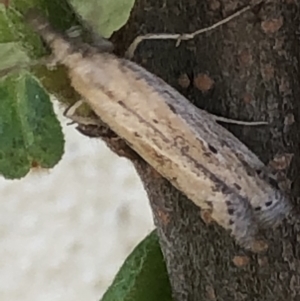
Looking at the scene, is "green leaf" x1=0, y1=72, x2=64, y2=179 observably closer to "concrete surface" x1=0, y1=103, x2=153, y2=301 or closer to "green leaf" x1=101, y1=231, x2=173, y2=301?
"green leaf" x1=101, y1=231, x2=173, y2=301

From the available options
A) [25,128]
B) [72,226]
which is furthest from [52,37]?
[72,226]

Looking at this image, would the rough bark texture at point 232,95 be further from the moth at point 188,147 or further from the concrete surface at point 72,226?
the concrete surface at point 72,226

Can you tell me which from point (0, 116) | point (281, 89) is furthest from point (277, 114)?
point (0, 116)

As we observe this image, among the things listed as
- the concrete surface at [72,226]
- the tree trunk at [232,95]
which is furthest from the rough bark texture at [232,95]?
the concrete surface at [72,226]

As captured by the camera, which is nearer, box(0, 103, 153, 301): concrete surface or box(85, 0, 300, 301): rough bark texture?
box(85, 0, 300, 301): rough bark texture

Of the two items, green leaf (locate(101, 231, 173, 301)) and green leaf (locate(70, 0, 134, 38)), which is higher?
green leaf (locate(70, 0, 134, 38))

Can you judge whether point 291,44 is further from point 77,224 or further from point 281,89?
point 77,224

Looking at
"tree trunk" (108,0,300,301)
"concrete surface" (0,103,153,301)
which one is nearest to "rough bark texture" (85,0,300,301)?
"tree trunk" (108,0,300,301)
